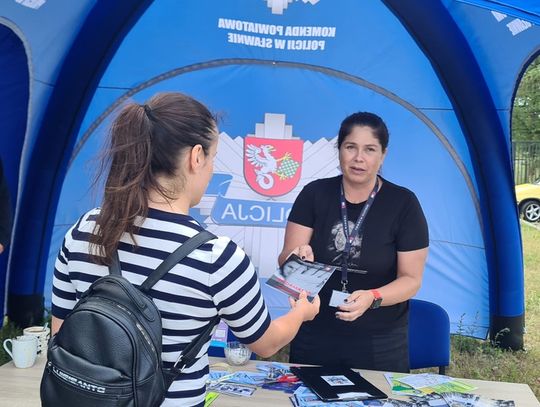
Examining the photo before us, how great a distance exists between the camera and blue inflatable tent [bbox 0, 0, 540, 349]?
3.83 meters

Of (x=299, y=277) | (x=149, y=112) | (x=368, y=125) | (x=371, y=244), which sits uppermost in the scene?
(x=368, y=125)

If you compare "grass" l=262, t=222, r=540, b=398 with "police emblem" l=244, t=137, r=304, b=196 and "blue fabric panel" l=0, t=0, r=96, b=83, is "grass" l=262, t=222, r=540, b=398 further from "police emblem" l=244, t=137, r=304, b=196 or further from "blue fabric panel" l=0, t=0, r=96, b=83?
"blue fabric panel" l=0, t=0, r=96, b=83

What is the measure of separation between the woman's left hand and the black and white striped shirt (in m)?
0.83

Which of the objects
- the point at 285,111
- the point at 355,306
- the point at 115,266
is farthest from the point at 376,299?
the point at 285,111

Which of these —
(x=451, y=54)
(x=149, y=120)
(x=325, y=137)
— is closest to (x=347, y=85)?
(x=325, y=137)

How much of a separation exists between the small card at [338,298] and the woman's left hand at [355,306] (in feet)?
0.07

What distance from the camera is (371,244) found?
87.6 inches

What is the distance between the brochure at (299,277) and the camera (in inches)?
71.0

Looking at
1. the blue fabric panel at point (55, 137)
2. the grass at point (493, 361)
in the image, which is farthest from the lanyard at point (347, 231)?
the blue fabric panel at point (55, 137)

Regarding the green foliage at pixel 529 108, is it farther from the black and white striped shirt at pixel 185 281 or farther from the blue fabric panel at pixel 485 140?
the black and white striped shirt at pixel 185 281

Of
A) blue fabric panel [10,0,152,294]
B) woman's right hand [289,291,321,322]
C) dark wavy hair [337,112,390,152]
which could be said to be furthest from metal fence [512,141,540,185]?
woman's right hand [289,291,321,322]

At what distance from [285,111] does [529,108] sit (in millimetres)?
17487

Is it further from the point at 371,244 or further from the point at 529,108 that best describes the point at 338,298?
the point at 529,108

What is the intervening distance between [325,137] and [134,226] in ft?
10.2
